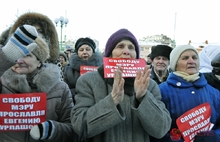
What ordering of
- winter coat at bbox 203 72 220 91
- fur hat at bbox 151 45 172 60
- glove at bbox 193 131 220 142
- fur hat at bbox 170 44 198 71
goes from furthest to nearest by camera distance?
fur hat at bbox 151 45 172 60, winter coat at bbox 203 72 220 91, fur hat at bbox 170 44 198 71, glove at bbox 193 131 220 142

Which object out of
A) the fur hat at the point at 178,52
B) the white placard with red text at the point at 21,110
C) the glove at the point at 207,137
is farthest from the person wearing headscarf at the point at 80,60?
the glove at the point at 207,137

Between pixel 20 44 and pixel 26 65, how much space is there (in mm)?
174

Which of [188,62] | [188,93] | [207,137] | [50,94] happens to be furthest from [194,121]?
[50,94]

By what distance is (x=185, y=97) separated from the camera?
237 cm

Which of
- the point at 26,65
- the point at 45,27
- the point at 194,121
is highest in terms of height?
the point at 45,27

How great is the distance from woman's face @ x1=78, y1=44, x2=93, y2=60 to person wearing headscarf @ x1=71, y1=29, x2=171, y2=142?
2.66m

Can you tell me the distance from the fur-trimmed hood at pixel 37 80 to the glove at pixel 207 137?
1.30 metres

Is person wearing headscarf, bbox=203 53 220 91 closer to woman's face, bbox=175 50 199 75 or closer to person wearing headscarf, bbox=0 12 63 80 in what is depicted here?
woman's face, bbox=175 50 199 75

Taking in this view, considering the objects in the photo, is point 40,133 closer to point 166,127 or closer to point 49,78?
point 49,78

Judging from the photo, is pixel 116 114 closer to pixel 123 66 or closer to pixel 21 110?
pixel 123 66

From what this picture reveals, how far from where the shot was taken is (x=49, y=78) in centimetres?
204

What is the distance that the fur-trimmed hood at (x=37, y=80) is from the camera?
6.26ft

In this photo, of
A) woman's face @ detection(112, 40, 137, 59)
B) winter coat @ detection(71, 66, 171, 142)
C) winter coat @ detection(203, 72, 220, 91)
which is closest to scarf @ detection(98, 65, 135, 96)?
winter coat @ detection(71, 66, 171, 142)

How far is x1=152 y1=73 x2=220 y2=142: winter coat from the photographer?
233 cm
